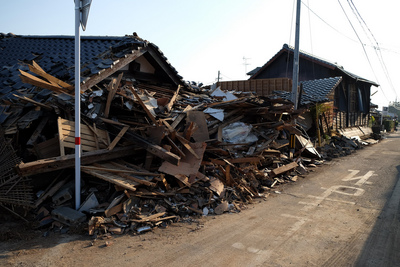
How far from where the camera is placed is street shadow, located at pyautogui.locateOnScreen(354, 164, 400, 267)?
4.66 meters

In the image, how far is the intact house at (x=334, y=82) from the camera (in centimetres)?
2292

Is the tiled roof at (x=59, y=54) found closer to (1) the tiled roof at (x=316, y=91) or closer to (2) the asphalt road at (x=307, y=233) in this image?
(2) the asphalt road at (x=307, y=233)

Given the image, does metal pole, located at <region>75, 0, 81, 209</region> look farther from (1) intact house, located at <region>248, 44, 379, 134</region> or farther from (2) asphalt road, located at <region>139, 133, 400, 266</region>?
(1) intact house, located at <region>248, 44, 379, 134</region>

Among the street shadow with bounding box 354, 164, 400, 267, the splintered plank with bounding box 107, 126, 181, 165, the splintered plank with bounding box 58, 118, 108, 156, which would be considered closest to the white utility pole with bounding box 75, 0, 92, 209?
the splintered plank with bounding box 58, 118, 108, 156

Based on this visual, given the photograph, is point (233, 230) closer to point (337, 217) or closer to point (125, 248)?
point (125, 248)

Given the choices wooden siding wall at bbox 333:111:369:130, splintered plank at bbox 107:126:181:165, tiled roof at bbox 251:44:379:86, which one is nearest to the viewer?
splintered plank at bbox 107:126:181:165

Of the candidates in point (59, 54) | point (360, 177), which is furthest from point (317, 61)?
point (59, 54)

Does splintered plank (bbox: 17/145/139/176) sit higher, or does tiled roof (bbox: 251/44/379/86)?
tiled roof (bbox: 251/44/379/86)

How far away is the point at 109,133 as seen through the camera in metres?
7.90

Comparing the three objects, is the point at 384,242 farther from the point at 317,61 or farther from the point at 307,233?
the point at 317,61

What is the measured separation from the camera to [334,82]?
21.4 metres

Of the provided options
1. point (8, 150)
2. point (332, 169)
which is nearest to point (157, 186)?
point (8, 150)

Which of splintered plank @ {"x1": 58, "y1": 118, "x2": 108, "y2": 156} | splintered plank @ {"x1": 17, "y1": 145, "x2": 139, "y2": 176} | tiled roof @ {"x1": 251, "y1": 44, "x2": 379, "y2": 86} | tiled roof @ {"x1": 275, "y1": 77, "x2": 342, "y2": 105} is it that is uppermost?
tiled roof @ {"x1": 251, "y1": 44, "x2": 379, "y2": 86}

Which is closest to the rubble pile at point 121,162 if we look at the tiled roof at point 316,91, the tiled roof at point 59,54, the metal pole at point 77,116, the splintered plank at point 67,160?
the splintered plank at point 67,160
